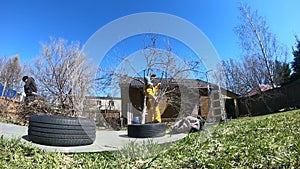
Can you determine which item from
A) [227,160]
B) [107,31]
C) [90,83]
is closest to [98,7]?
[107,31]

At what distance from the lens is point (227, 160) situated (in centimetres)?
258

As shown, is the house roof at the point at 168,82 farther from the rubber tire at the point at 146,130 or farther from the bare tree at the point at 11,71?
the bare tree at the point at 11,71

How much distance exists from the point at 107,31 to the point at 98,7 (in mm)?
3315

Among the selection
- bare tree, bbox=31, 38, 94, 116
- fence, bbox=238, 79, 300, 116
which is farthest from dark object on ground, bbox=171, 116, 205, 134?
fence, bbox=238, 79, 300, 116

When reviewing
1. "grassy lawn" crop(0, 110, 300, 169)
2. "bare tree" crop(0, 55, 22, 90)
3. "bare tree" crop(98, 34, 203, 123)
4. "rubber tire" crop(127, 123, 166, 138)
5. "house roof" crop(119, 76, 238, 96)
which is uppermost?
"bare tree" crop(0, 55, 22, 90)

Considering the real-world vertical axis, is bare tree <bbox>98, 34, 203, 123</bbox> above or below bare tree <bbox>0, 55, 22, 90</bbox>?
below

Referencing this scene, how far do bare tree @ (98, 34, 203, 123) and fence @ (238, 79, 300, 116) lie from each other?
9.00m

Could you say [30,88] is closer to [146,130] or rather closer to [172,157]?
[146,130]

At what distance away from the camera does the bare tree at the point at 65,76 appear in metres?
9.38

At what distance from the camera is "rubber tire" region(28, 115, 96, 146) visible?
3.56 meters

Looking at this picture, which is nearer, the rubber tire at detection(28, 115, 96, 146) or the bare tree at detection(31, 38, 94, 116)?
the rubber tire at detection(28, 115, 96, 146)

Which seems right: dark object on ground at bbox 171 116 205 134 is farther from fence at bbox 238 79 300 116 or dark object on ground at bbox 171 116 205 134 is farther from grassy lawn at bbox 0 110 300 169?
fence at bbox 238 79 300 116

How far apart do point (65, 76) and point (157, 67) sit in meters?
5.36

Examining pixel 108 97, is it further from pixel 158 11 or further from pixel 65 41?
pixel 158 11
